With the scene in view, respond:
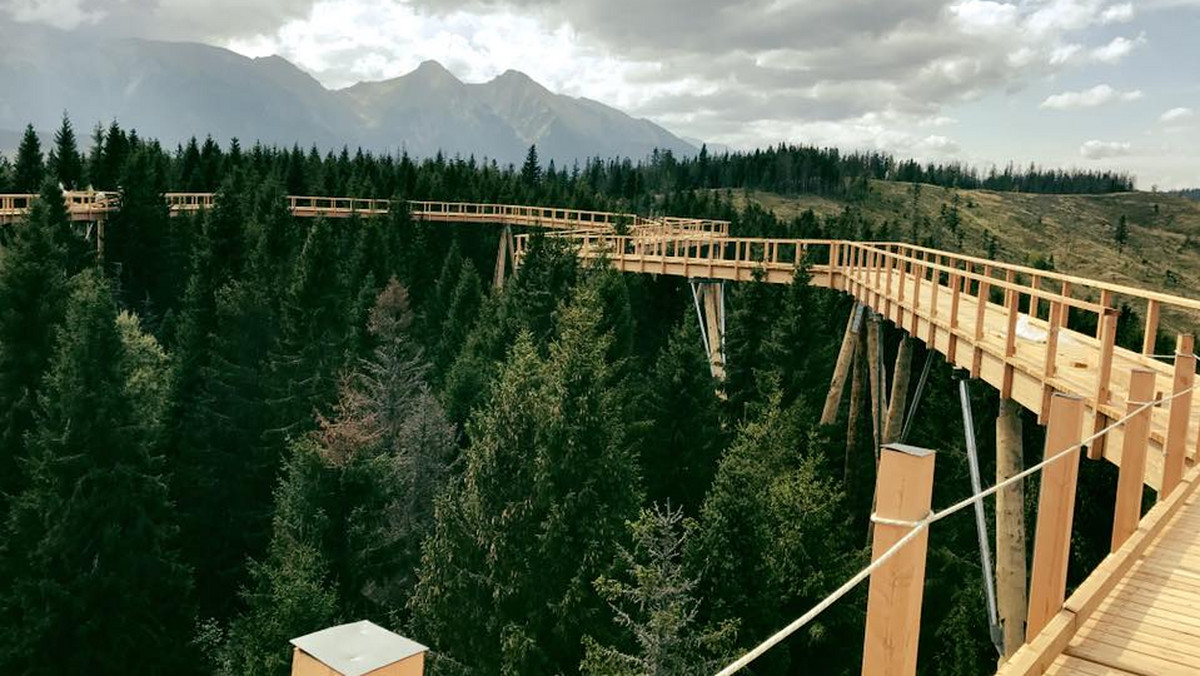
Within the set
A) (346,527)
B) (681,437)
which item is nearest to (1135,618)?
(346,527)

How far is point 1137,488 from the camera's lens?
5.95 meters

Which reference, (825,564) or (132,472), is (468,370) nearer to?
(132,472)

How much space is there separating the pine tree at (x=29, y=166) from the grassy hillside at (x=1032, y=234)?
107232mm

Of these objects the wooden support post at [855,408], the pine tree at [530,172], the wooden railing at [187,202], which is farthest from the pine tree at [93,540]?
the pine tree at [530,172]

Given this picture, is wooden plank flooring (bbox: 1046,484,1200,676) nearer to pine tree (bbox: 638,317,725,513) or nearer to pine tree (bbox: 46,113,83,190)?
pine tree (bbox: 638,317,725,513)

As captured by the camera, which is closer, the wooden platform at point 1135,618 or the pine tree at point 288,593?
the wooden platform at point 1135,618

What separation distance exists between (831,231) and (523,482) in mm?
70827

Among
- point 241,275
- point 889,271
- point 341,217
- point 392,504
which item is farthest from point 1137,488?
point 341,217

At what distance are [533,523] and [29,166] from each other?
172 feet

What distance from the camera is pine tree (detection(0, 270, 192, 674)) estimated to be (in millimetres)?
24922

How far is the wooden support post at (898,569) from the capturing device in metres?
2.90

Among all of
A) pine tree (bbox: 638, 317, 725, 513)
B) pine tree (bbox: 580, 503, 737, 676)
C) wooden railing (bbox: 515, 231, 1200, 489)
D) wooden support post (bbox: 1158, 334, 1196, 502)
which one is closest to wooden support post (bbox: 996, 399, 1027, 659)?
wooden railing (bbox: 515, 231, 1200, 489)

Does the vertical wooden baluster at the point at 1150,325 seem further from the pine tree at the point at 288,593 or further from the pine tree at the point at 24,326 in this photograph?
the pine tree at the point at 24,326

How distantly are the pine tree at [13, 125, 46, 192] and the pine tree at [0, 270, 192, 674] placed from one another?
3451cm
